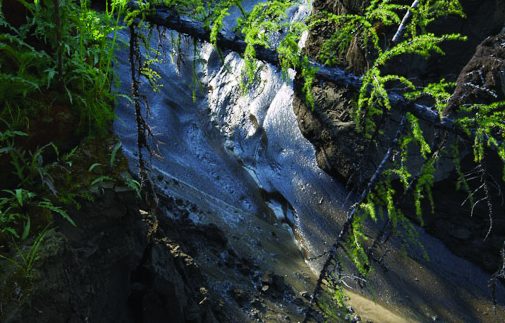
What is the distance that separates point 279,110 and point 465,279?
5705 millimetres

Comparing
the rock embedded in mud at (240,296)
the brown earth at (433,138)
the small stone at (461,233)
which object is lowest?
the rock embedded in mud at (240,296)

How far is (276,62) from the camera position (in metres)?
3.16

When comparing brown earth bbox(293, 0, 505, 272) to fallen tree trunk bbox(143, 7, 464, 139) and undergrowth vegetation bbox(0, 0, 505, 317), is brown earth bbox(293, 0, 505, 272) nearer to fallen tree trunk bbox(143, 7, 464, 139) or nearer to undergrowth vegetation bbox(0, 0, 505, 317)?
fallen tree trunk bbox(143, 7, 464, 139)

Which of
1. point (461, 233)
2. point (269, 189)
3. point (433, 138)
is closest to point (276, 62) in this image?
point (433, 138)

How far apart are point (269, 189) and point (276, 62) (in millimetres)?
6243

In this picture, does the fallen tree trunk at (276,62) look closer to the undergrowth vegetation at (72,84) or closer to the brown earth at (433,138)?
the undergrowth vegetation at (72,84)

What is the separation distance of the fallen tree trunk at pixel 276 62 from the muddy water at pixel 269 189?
8.54ft

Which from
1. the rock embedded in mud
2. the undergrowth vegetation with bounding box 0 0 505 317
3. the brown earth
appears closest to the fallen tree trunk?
the undergrowth vegetation with bounding box 0 0 505 317

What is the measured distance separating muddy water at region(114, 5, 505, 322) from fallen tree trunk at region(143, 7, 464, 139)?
8.54 feet

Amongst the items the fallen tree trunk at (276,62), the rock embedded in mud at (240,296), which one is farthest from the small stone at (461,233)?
the fallen tree trunk at (276,62)

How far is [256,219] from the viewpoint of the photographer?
8.27 m

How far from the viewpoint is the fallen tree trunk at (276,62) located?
123 inches

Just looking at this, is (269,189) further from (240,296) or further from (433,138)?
(240,296)

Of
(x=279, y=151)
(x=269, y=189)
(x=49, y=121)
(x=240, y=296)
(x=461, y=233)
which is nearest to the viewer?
(x=49, y=121)
